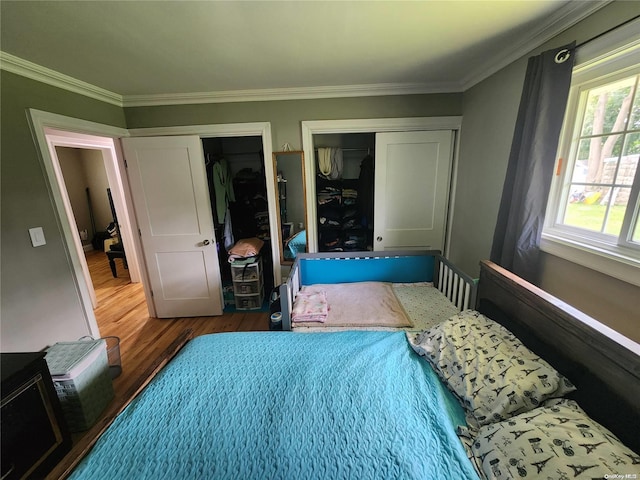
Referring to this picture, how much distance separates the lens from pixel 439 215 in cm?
260

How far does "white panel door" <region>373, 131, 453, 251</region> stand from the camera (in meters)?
2.43

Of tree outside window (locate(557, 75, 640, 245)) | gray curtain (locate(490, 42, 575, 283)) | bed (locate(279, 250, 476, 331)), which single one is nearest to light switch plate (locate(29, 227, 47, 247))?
bed (locate(279, 250, 476, 331))

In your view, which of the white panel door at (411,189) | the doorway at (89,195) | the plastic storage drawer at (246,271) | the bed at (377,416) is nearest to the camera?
the bed at (377,416)

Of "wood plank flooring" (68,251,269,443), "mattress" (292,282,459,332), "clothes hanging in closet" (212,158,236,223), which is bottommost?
"wood plank flooring" (68,251,269,443)

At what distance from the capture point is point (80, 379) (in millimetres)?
1525

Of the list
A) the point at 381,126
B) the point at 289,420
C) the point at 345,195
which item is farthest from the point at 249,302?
the point at 381,126

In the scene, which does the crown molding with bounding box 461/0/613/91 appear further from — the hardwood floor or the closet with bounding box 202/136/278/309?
the hardwood floor

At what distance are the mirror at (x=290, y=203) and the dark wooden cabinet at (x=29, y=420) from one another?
1.89m

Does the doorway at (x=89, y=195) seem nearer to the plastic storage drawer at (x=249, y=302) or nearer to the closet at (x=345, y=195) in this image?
the plastic storage drawer at (x=249, y=302)

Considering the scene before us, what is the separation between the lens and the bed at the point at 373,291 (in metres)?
1.79

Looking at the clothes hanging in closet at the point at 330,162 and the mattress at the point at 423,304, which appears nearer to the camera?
the mattress at the point at 423,304

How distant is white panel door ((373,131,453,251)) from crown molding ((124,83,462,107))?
389mm

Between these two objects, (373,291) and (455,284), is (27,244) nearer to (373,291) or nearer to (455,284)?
(373,291)

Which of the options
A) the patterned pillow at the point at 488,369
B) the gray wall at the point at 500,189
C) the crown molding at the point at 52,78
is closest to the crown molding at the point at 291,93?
the crown molding at the point at 52,78
